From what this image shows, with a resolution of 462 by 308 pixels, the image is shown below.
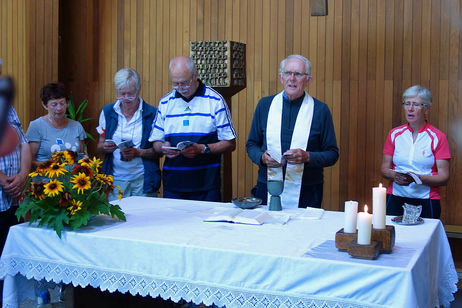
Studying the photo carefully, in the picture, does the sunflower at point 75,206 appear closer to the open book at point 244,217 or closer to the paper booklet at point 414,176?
the open book at point 244,217

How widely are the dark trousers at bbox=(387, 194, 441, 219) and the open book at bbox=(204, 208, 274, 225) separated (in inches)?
53.0

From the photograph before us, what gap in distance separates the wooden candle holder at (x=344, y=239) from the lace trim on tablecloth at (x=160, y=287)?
0.77 feet

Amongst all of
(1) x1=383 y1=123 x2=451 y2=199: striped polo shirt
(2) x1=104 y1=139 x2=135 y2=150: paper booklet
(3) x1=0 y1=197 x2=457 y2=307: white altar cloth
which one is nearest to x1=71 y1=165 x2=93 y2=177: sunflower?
(3) x1=0 y1=197 x2=457 y2=307: white altar cloth

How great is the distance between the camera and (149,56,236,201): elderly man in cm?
408

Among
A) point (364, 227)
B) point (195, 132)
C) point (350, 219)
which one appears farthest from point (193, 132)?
point (364, 227)

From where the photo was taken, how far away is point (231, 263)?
7.72 ft

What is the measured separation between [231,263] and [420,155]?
2.11 m

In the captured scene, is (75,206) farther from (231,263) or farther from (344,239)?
(344,239)

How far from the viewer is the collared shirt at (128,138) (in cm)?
438

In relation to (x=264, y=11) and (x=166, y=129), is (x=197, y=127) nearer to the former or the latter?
(x=166, y=129)

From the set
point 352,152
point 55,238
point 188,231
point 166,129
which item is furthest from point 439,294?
point 352,152

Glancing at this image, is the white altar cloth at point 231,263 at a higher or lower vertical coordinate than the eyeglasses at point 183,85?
lower

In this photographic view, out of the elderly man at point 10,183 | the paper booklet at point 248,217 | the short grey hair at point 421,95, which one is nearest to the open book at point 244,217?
the paper booklet at point 248,217

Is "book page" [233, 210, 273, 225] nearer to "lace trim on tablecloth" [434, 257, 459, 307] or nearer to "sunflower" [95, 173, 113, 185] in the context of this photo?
"sunflower" [95, 173, 113, 185]
